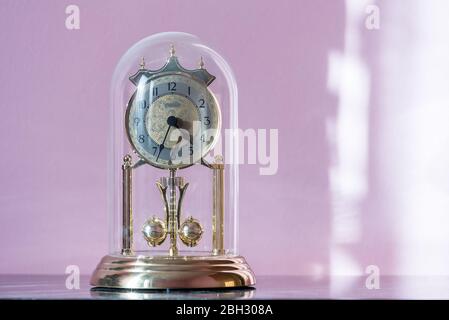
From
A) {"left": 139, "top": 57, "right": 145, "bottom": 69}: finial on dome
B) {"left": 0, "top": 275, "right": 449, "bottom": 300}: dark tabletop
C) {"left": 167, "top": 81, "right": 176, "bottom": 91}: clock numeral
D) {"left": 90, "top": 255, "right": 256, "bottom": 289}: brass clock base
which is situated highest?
{"left": 139, "top": 57, "right": 145, "bottom": 69}: finial on dome

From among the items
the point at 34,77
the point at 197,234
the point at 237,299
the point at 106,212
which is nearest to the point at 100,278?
the point at 197,234

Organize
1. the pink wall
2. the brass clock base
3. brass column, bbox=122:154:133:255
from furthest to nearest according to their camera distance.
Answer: the pink wall → brass column, bbox=122:154:133:255 → the brass clock base

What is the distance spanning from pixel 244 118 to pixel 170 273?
1.87 feet

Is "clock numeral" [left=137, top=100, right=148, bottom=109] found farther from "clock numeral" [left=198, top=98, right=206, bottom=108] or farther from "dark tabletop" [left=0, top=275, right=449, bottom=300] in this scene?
"dark tabletop" [left=0, top=275, right=449, bottom=300]

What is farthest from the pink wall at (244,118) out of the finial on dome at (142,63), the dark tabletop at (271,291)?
the finial on dome at (142,63)

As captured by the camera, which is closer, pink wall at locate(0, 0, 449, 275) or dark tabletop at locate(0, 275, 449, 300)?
dark tabletop at locate(0, 275, 449, 300)

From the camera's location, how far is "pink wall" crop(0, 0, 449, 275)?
2.05 metres

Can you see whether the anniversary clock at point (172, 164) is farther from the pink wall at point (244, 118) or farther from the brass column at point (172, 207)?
the pink wall at point (244, 118)

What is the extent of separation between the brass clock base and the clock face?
157 mm

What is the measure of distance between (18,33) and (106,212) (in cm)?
39

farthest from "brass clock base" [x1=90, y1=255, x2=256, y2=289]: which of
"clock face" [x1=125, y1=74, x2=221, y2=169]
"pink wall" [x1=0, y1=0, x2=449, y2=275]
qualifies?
"pink wall" [x1=0, y1=0, x2=449, y2=275]

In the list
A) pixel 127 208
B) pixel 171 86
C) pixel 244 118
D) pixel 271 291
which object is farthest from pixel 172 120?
pixel 244 118

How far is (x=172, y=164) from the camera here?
64.3 inches

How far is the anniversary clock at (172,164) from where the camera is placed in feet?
5.26
